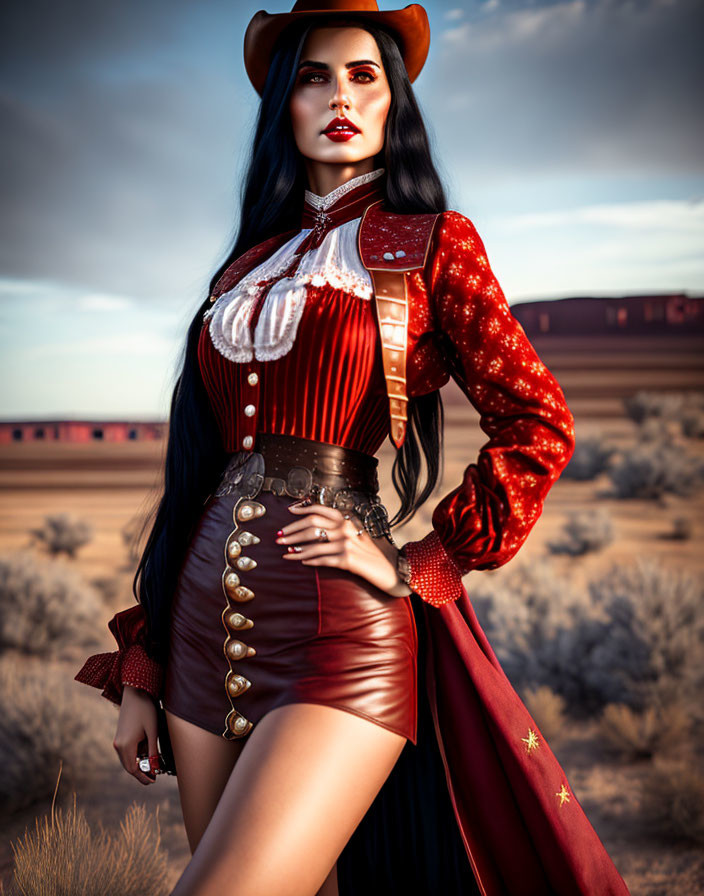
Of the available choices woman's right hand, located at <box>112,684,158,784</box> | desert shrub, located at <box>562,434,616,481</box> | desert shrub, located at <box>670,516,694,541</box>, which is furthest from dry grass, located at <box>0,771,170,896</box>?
desert shrub, located at <box>670,516,694,541</box>

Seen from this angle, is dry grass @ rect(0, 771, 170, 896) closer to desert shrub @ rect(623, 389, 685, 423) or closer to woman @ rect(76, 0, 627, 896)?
woman @ rect(76, 0, 627, 896)

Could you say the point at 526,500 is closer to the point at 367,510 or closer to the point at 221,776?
the point at 367,510

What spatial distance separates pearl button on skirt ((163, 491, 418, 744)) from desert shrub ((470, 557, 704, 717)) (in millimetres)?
4019

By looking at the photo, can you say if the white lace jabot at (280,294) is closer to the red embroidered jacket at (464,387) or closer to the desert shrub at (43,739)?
the red embroidered jacket at (464,387)

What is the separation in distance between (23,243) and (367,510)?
5042mm

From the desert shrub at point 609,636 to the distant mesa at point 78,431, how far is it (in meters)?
2.68

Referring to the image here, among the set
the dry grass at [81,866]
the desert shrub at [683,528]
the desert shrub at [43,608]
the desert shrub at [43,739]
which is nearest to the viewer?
the dry grass at [81,866]

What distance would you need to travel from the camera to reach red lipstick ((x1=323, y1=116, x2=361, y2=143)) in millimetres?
1837

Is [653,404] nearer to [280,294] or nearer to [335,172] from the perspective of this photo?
[335,172]

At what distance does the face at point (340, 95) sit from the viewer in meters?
1.84

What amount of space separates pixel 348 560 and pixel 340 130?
0.93 meters

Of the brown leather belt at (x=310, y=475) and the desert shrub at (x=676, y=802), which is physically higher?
the brown leather belt at (x=310, y=475)

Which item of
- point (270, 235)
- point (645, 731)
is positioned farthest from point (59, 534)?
point (270, 235)

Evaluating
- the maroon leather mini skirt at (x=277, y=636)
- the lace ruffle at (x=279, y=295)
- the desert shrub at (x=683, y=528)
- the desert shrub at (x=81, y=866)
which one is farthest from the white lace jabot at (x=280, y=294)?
the desert shrub at (x=683, y=528)
